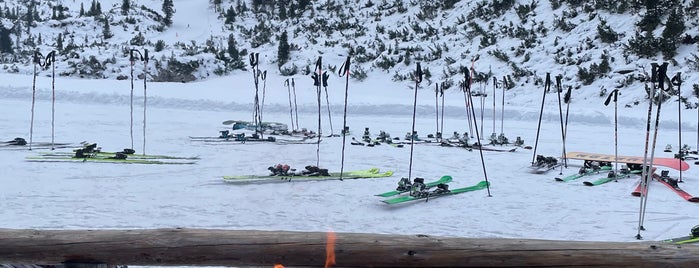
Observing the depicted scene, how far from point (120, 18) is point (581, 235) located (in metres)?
36.3

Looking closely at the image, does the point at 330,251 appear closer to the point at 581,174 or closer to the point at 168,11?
the point at 581,174

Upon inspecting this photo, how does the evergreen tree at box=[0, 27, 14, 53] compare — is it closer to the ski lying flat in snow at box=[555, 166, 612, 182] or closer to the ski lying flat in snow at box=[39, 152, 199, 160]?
the ski lying flat in snow at box=[39, 152, 199, 160]

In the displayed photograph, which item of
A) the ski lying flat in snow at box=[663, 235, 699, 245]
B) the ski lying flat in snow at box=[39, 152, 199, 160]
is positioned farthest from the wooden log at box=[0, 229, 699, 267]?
the ski lying flat in snow at box=[39, 152, 199, 160]

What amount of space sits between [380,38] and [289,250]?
29.9m

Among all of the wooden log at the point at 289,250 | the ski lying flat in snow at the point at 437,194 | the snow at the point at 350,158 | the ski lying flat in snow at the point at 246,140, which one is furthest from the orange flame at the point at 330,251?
the ski lying flat in snow at the point at 246,140

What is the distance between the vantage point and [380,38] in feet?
106

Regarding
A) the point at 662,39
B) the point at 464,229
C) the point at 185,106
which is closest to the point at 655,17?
the point at 662,39

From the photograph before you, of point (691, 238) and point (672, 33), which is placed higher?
point (672, 33)

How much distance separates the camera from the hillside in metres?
23.6

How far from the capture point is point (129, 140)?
13688mm

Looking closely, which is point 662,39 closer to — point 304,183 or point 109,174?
point 304,183

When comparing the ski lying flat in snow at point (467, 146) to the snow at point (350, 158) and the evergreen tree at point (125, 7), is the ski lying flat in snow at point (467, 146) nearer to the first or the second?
the snow at point (350, 158)

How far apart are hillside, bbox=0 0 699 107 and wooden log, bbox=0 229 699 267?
17.3 metres

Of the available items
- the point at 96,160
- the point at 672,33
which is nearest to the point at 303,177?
the point at 96,160
